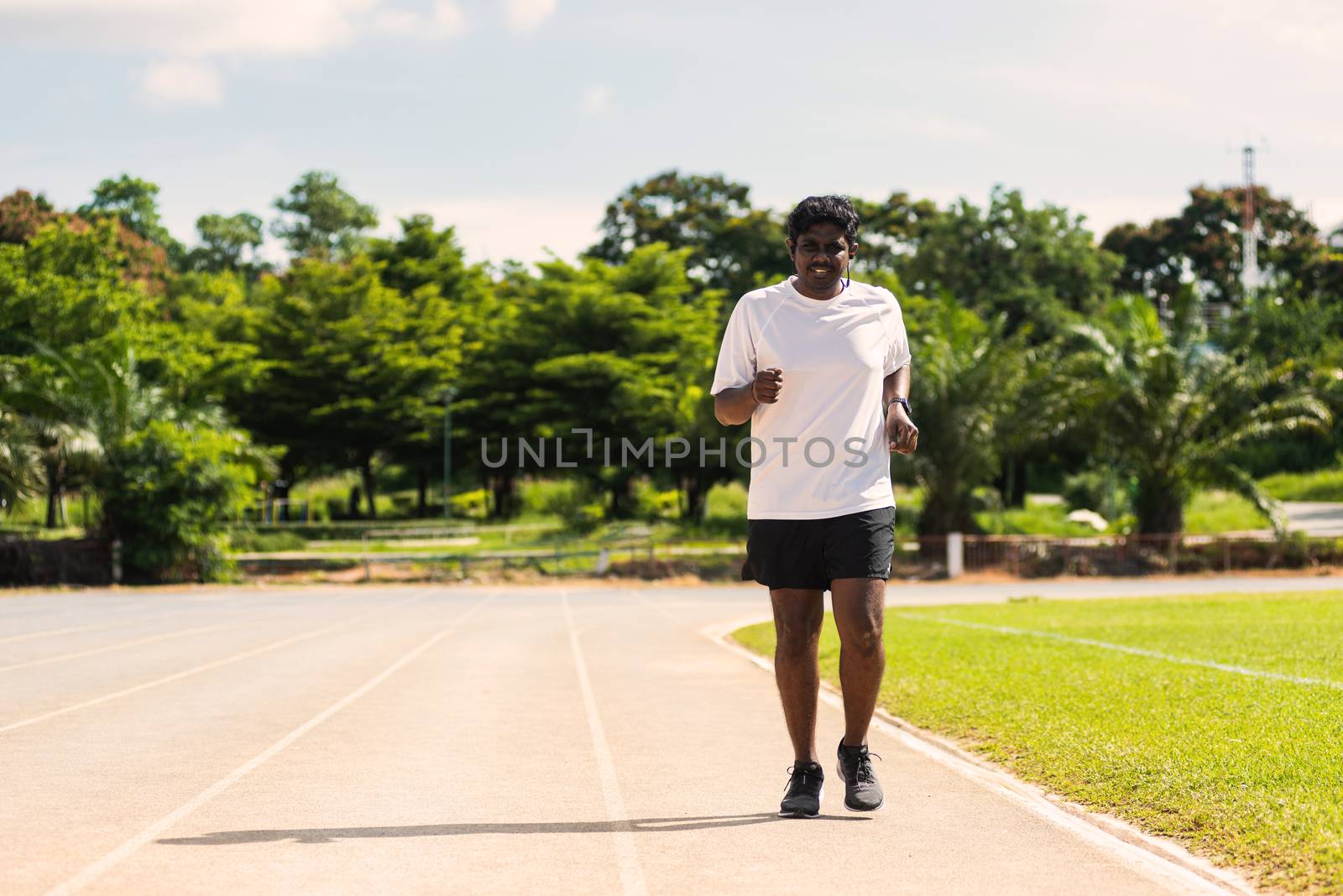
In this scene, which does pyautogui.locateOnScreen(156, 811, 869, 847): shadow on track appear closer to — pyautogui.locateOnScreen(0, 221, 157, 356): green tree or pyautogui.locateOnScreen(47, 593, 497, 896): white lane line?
pyautogui.locateOnScreen(47, 593, 497, 896): white lane line

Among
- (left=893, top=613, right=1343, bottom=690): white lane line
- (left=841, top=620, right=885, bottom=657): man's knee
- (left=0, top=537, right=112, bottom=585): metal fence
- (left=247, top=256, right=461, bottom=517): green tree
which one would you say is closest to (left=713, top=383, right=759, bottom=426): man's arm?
(left=841, top=620, right=885, bottom=657): man's knee

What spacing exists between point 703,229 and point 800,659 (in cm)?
5902

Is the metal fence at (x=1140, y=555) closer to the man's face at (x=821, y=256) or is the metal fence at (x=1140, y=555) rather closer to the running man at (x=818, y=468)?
the running man at (x=818, y=468)

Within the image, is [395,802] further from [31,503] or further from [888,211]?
[888,211]

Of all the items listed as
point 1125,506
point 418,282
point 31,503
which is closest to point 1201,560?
point 1125,506

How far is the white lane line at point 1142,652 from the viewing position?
9.41 meters

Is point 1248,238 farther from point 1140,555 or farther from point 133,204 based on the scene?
point 133,204

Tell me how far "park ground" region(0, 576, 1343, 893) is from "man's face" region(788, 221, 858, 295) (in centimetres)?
212

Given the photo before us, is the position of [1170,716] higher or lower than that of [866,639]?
lower

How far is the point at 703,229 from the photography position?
63656mm

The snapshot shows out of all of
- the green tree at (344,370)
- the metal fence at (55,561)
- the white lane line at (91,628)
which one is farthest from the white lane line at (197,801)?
the green tree at (344,370)

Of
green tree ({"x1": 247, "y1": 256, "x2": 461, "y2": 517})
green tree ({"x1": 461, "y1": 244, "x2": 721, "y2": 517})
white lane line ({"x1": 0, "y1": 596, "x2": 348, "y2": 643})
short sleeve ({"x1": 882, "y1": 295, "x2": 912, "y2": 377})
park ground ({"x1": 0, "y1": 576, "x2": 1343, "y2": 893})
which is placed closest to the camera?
park ground ({"x1": 0, "y1": 576, "x2": 1343, "y2": 893})

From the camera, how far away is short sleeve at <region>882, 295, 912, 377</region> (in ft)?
18.9

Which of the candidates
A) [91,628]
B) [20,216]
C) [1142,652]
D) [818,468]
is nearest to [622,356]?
[20,216]
